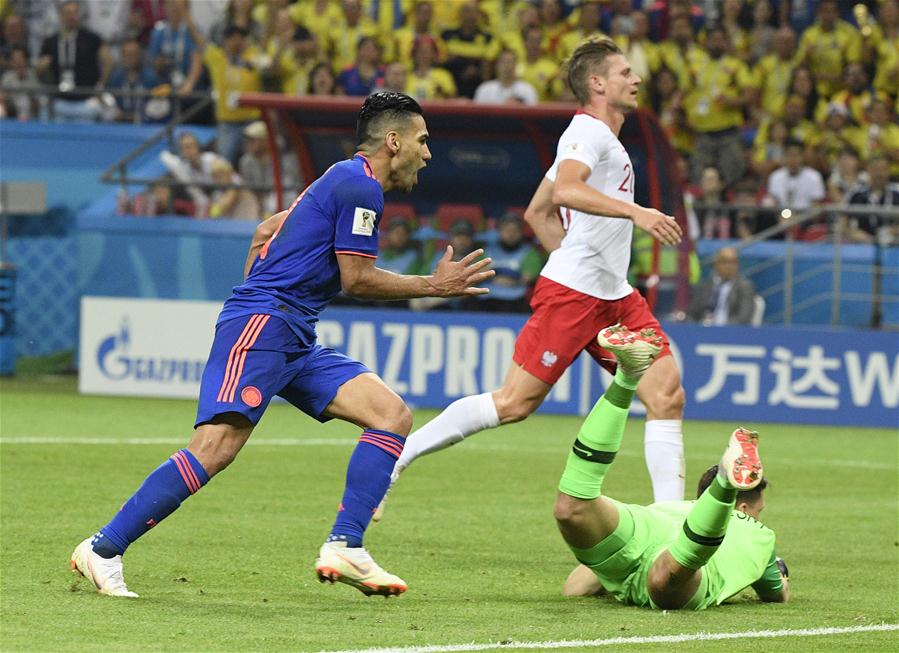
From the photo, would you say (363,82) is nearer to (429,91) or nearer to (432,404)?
(429,91)

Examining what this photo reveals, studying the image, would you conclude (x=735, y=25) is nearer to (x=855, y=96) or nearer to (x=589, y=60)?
(x=855, y=96)

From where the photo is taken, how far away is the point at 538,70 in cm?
2056

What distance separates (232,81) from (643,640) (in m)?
16.3

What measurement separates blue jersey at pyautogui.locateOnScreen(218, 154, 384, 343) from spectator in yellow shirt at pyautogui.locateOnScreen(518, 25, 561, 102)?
13.9m

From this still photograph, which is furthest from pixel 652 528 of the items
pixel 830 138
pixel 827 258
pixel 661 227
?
pixel 830 138

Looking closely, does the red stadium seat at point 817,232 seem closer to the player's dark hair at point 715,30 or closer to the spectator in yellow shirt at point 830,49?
the spectator in yellow shirt at point 830,49

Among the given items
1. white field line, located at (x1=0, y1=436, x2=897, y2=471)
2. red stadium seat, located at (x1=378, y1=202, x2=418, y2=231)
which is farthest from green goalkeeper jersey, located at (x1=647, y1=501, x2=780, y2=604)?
red stadium seat, located at (x1=378, y1=202, x2=418, y2=231)

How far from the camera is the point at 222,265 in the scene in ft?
68.3

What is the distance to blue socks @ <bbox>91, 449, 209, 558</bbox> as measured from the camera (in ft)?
21.7

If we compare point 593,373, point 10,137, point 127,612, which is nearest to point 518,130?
point 593,373

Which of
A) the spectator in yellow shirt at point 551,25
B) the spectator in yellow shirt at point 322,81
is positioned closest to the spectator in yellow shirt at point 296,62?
the spectator in yellow shirt at point 322,81

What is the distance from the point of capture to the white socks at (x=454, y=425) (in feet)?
28.3

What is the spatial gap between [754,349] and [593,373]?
1.65 m

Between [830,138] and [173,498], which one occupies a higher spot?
[830,138]
